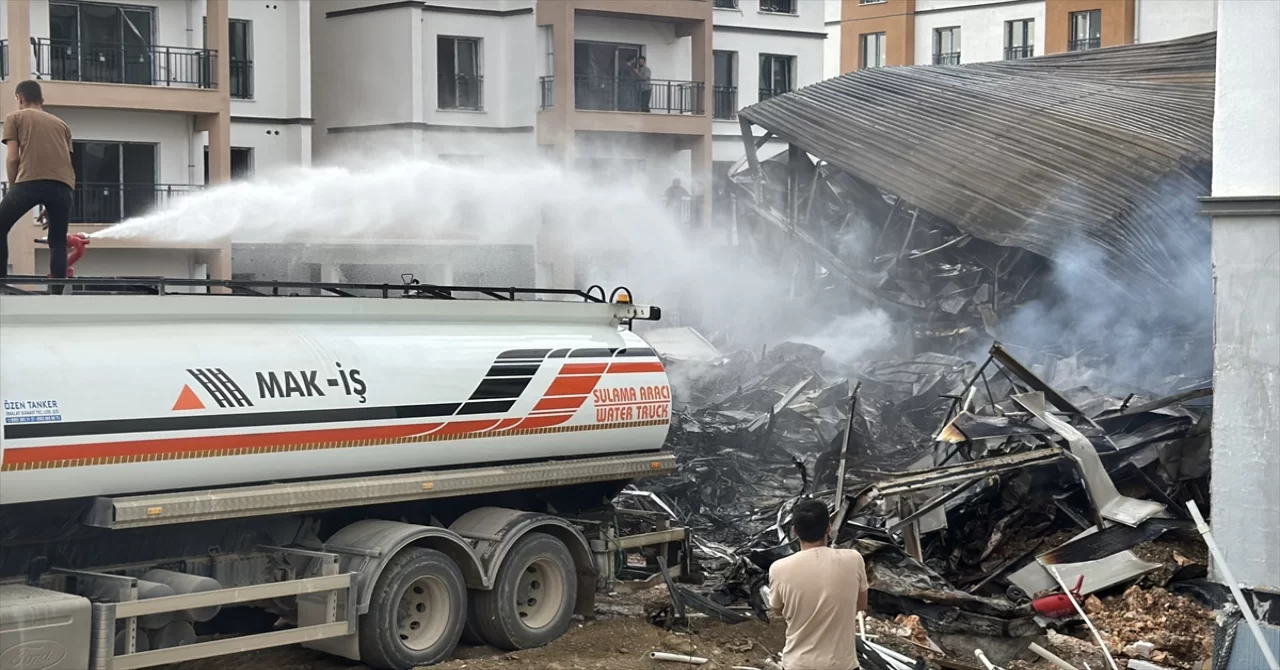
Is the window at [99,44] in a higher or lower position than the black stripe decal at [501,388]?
higher

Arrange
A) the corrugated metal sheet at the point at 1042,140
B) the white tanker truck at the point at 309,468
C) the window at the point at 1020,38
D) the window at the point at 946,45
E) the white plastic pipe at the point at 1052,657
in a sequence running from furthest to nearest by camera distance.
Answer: the window at the point at 946,45 < the window at the point at 1020,38 < the corrugated metal sheet at the point at 1042,140 < the white plastic pipe at the point at 1052,657 < the white tanker truck at the point at 309,468

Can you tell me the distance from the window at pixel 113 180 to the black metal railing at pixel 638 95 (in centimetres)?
997

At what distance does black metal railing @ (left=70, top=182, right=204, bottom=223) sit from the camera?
2894cm

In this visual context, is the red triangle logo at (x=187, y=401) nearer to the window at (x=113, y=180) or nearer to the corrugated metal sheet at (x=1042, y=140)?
the corrugated metal sheet at (x=1042, y=140)

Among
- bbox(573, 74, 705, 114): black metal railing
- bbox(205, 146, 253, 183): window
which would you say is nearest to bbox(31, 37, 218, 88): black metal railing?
bbox(205, 146, 253, 183): window

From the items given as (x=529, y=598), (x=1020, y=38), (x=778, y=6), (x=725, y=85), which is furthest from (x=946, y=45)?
(x=529, y=598)

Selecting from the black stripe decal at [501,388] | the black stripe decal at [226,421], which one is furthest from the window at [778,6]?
the black stripe decal at [226,421]

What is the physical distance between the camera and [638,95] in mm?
36531

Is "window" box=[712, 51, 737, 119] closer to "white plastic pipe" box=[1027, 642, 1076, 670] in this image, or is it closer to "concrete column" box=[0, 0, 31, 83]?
"concrete column" box=[0, 0, 31, 83]

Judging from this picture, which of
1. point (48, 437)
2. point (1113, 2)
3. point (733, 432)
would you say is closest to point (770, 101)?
point (733, 432)

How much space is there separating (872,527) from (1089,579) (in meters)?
1.84

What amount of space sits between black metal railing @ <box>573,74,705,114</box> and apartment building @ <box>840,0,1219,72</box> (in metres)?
21.1

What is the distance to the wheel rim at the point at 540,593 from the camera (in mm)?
11219

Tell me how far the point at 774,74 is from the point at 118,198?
2076 centimetres
